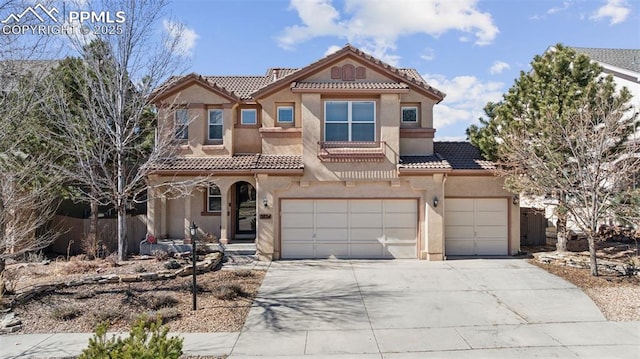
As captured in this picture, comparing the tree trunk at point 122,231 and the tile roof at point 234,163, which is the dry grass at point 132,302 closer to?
the tree trunk at point 122,231

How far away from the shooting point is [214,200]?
15969 millimetres

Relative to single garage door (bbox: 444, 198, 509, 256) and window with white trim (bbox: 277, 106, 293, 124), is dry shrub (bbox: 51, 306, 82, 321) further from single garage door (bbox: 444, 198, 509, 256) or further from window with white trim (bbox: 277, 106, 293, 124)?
single garage door (bbox: 444, 198, 509, 256)

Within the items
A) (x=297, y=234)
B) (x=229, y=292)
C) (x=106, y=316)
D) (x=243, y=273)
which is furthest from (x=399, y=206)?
(x=106, y=316)

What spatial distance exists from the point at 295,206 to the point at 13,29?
9.48 m

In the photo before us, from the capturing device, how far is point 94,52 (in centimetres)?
1172

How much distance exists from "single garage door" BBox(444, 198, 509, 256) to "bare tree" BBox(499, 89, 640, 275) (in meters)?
1.70

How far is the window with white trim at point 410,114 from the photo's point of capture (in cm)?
1504

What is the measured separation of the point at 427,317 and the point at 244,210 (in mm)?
10456

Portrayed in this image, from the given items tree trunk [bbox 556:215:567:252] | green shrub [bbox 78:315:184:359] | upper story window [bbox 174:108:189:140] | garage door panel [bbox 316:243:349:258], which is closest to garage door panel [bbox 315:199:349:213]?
garage door panel [bbox 316:243:349:258]

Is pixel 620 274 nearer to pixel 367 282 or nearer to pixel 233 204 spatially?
pixel 367 282

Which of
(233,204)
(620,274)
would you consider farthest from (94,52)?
(620,274)

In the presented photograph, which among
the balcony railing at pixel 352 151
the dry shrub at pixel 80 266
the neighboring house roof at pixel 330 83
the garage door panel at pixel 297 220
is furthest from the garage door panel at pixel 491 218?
the dry shrub at pixel 80 266

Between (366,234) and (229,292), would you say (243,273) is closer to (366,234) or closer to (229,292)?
(229,292)

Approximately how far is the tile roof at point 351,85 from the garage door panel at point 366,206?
4.35 m
